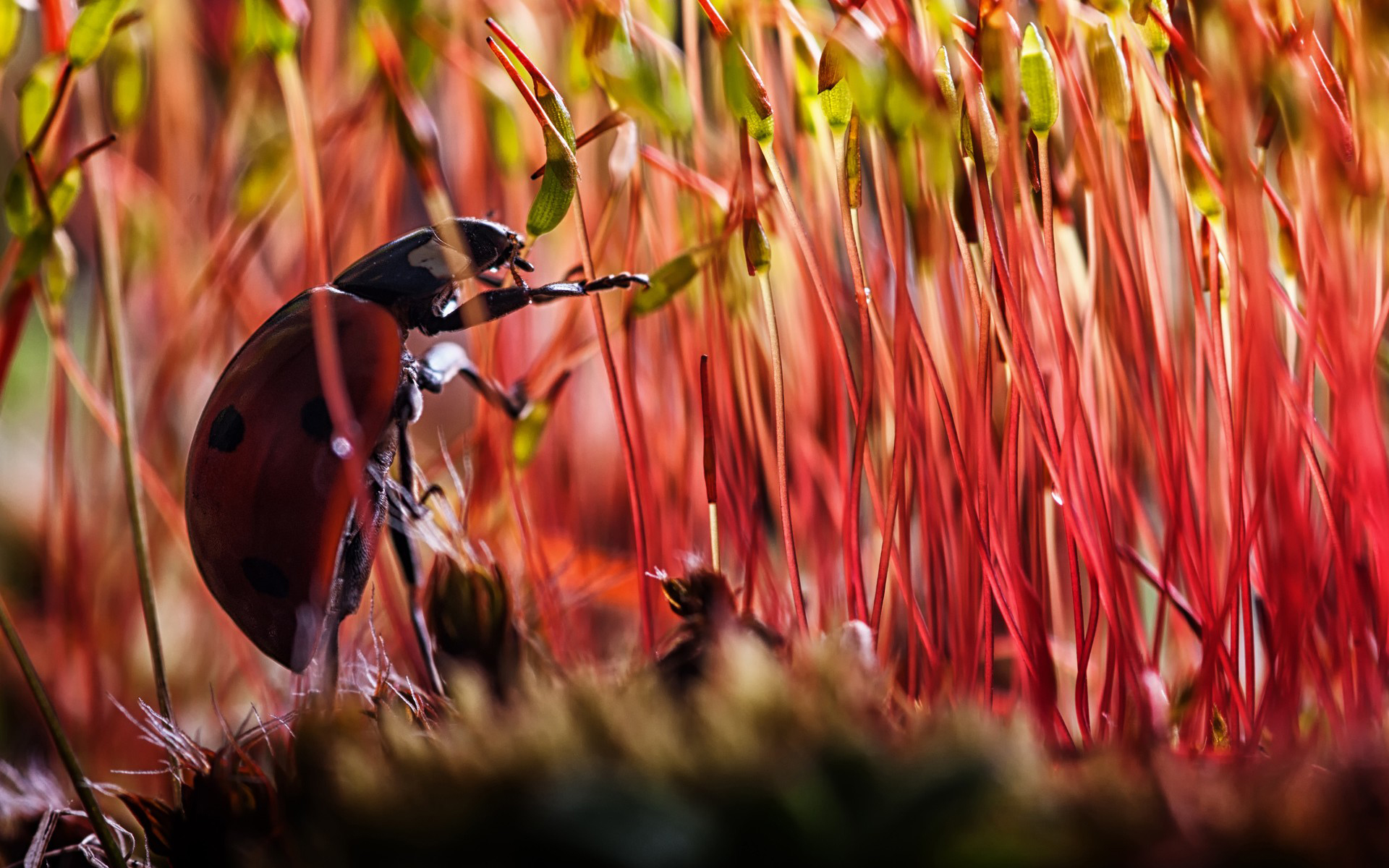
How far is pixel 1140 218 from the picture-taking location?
452 mm

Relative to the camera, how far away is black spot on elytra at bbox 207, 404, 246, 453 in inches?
17.5

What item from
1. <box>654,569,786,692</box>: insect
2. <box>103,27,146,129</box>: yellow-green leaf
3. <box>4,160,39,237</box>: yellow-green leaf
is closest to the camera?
<box>654,569,786,692</box>: insect

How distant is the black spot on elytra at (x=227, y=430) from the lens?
445 mm

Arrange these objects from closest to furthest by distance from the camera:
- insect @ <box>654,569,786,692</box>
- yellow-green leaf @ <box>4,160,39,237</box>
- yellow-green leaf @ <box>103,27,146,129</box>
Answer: insect @ <box>654,569,786,692</box> → yellow-green leaf @ <box>4,160,39,237</box> → yellow-green leaf @ <box>103,27,146,129</box>

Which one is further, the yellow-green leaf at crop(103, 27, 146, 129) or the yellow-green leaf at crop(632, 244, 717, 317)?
the yellow-green leaf at crop(103, 27, 146, 129)

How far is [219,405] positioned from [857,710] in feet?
1.07

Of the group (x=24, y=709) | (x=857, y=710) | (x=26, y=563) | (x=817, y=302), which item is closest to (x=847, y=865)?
(x=857, y=710)

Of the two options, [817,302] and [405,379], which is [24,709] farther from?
[817,302]

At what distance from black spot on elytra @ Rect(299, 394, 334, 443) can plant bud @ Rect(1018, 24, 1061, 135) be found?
12.5 inches

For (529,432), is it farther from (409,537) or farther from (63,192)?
(63,192)

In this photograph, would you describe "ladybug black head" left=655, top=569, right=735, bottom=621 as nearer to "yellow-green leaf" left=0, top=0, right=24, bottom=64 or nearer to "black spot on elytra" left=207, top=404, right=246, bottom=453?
"black spot on elytra" left=207, top=404, right=246, bottom=453

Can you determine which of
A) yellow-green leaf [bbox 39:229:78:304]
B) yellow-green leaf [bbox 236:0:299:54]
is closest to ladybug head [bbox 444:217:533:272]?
yellow-green leaf [bbox 236:0:299:54]

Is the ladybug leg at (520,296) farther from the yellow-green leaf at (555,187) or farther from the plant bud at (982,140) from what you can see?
the plant bud at (982,140)

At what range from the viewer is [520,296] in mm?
467
